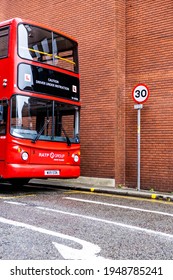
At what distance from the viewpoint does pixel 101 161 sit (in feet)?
39.8

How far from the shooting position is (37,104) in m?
9.95

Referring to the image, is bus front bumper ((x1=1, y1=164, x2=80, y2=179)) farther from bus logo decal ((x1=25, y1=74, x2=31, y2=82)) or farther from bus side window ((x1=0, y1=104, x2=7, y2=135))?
bus logo decal ((x1=25, y1=74, x2=31, y2=82))

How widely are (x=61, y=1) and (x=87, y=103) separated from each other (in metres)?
4.07

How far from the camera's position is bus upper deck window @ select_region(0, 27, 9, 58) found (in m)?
9.64

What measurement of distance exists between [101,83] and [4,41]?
12.2 ft

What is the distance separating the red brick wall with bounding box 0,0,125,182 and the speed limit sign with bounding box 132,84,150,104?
3.22 ft

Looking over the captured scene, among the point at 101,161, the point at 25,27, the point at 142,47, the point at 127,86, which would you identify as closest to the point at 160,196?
the point at 101,161

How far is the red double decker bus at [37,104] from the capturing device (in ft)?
30.8

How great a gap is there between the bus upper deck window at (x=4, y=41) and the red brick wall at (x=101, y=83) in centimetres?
366

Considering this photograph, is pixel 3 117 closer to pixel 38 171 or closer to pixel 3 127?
pixel 3 127

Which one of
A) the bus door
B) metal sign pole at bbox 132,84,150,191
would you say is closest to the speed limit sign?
metal sign pole at bbox 132,84,150,191

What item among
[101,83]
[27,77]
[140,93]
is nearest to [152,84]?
[140,93]

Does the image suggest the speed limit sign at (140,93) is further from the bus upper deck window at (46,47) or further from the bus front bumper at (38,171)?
the bus front bumper at (38,171)

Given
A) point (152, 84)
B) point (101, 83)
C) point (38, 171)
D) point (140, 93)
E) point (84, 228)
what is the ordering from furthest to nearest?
1. point (101, 83)
2. point (152, 84)
3. point (140, 93)
4. point (38, 171)
5. point (84, 228)
